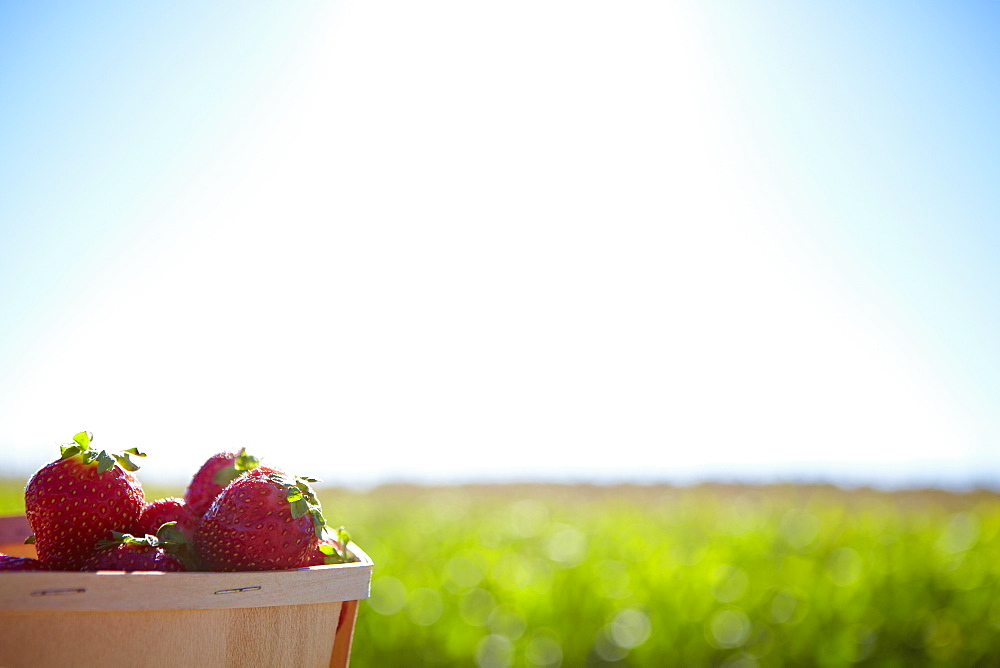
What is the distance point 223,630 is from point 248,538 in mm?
143

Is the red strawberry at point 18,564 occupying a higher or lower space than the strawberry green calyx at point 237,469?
lower

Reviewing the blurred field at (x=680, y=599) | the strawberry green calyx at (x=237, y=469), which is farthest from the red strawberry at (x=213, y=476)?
the blurred field at (x=680, y=599)

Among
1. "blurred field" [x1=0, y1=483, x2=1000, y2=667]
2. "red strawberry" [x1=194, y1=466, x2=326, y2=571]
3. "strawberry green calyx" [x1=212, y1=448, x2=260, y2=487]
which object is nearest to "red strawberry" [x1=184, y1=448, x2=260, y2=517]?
"strawberry green calyx" [x1=212, y1=448, x2=260, y2=487]

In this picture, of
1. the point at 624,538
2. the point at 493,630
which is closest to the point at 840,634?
the point at 624,538

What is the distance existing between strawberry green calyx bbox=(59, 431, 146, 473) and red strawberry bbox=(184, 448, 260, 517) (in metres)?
0.11

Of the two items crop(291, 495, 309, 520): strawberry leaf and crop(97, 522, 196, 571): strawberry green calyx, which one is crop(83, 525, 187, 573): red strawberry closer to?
crop(97, 522, 196, 571): strawberry green calyx

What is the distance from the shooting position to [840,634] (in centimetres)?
334

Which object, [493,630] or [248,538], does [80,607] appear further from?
[493,630]

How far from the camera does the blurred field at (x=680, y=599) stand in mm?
3150

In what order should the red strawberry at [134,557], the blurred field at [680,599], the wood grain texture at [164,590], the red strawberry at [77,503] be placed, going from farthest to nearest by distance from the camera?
the blurred field at [680,599]
the red strawberry at [77,503]
the red strawberry at [134,557]
the wood grain texture at [164,590]

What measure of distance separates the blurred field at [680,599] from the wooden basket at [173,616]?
88.3 inches

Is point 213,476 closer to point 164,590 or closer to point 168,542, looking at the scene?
point 168,542

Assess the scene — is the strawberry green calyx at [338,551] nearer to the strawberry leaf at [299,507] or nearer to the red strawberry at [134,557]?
the strawberry leaf at [299,507]

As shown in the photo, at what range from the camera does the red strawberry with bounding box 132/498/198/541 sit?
1.12 metres
